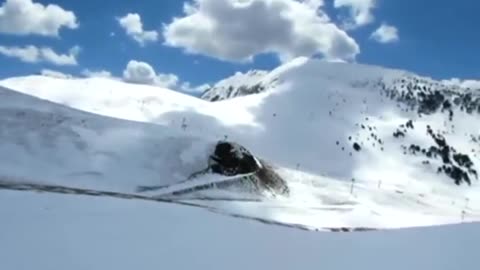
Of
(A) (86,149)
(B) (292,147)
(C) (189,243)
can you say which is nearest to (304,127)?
(B) (292,147)

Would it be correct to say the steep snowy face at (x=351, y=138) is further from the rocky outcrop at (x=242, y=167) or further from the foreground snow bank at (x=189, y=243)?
the foreground snow bank at (x=189, y=243)

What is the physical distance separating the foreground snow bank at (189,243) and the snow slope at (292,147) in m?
10.2

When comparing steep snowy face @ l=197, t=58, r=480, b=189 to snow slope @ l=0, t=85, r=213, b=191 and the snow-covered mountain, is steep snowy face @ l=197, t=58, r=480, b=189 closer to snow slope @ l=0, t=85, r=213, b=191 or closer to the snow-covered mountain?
the snow-covered mountain

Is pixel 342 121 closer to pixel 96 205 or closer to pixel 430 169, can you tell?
pixel 430 169

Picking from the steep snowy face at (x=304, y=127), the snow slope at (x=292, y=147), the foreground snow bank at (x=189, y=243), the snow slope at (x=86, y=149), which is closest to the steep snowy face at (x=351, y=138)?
the steep snowy face at (x=304, y=127)

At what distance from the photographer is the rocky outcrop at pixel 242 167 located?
124 ft

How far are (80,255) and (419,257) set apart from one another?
5.30m

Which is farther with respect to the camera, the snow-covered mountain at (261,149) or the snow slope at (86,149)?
the snow slope at (86,149)

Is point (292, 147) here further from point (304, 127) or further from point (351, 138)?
point (351, 138)

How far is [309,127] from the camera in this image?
126 metres

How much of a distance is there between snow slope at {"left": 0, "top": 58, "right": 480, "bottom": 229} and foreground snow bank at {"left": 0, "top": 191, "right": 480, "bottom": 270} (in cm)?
1023

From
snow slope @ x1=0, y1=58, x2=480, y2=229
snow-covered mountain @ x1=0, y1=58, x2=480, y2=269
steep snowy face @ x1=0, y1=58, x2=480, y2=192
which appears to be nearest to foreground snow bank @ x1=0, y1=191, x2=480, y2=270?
snow-covered mountain @ x1=0, y1=58, x2=480, y2=269

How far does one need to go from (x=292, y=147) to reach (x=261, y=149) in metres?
12.8

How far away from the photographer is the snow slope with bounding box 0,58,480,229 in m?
31.8
